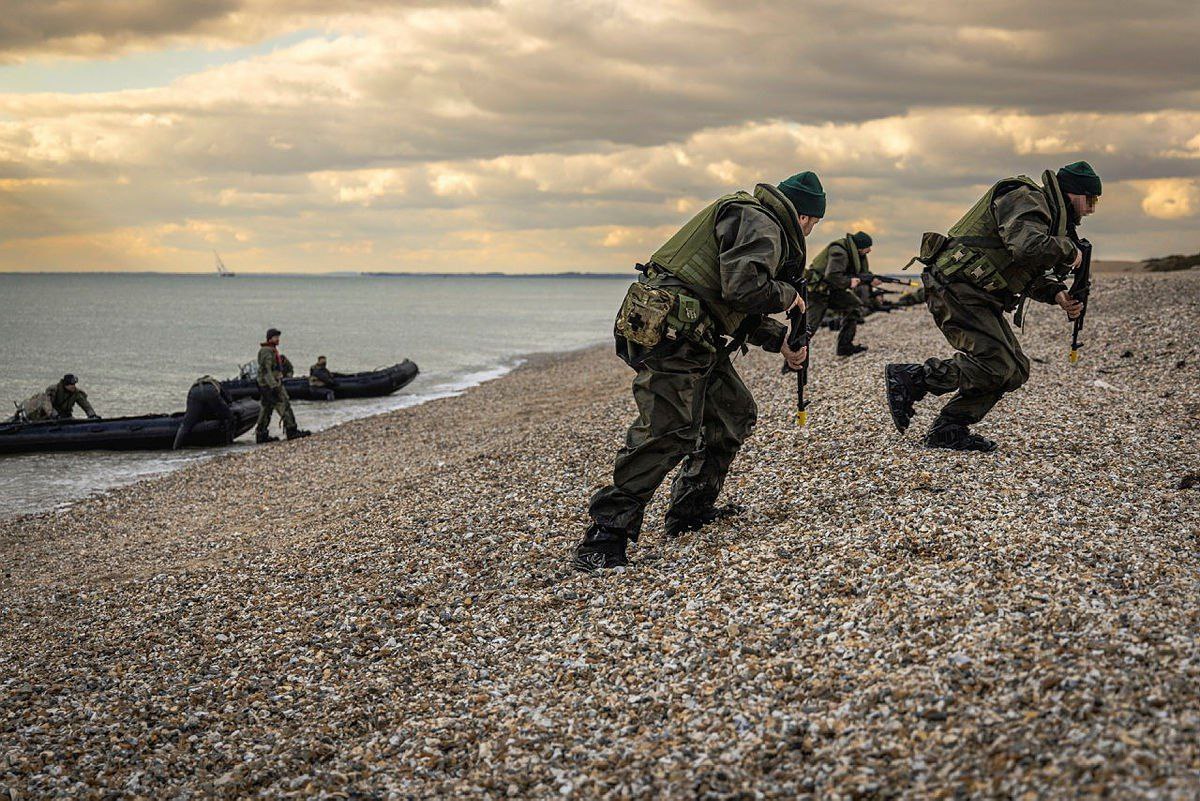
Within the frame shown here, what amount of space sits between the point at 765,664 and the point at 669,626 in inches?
33.9

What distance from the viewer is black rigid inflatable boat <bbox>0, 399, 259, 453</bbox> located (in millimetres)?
21391

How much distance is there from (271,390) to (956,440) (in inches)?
663

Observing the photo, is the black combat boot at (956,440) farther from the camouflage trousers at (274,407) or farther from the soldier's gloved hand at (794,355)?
the camouflage trousers at (274,407)

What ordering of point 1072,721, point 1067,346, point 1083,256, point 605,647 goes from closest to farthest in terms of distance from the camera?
point 1072,721 → point 605,647 → point 1083,256 → point 1067,346

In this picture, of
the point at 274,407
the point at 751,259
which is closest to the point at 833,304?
the point at 751,259

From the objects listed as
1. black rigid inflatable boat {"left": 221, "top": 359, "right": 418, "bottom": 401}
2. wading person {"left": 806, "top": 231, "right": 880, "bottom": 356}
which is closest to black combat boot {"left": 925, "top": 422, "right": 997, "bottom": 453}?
wading person {"left": 806, "top": 231, "right": 880, "bottom": 356}

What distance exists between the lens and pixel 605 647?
226 inches

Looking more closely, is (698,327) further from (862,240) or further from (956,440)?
(862,240)

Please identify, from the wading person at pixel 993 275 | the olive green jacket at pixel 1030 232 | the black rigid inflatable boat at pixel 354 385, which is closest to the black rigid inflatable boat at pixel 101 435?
the black rigid inflatable boat at pixel 354 385

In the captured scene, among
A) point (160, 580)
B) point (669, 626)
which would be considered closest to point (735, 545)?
point (669, 626)

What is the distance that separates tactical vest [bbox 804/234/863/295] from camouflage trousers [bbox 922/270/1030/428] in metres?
8.54

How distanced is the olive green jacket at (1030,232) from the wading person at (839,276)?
8.78 meters

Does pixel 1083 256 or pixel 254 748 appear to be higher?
pixel 1083 256

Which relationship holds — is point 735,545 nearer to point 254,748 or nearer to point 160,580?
point 254,748
